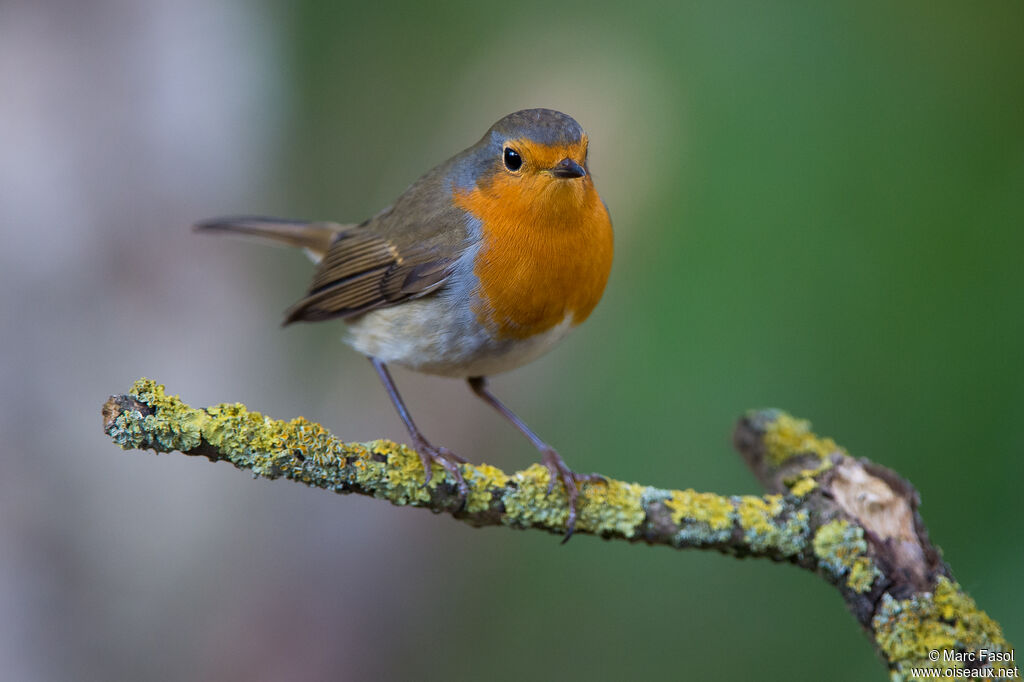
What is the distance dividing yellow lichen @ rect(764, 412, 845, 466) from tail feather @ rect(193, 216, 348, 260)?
2.04m

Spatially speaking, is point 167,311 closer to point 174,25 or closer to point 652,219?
point 174,25

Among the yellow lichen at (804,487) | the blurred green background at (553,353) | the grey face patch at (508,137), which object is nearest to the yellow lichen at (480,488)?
the yellow lichen at (804,487)

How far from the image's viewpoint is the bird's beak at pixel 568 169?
9.16 feet

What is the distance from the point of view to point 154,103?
5.00m

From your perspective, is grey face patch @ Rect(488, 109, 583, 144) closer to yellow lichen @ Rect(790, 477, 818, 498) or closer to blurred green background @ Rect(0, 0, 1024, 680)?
yellow lichen @ Rect(790, 477, 818, 498)

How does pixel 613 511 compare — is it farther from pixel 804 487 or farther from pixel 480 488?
pixel 804 487

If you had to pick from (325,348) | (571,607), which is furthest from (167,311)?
(571,607)

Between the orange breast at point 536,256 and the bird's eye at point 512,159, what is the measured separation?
34 millimetres

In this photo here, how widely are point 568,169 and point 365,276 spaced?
3.27 feet

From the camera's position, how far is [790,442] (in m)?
3.19

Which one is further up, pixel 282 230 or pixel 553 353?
pixel 553 353

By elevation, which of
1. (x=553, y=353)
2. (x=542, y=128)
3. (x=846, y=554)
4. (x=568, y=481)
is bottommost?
(x=846, y=554)

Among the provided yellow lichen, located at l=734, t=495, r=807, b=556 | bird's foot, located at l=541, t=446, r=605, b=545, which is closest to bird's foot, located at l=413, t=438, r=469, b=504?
bird's foot, located at l=541, t=446, r=605, b=545

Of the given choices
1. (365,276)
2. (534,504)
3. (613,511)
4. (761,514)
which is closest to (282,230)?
(365,276)
